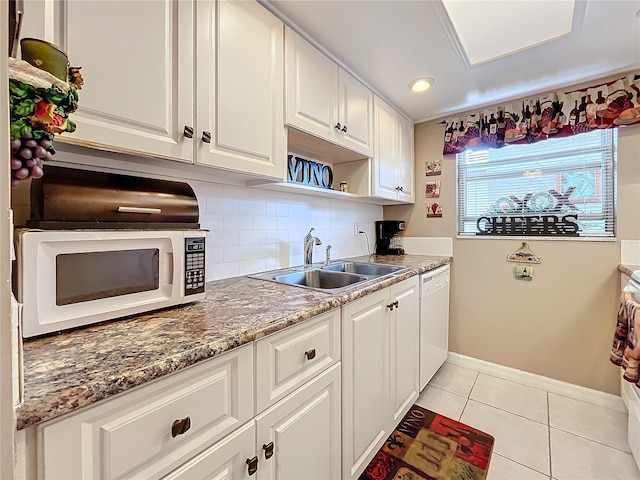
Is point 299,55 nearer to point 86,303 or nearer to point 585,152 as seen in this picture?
point 86,303

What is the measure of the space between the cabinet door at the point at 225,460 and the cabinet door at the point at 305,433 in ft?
0.14

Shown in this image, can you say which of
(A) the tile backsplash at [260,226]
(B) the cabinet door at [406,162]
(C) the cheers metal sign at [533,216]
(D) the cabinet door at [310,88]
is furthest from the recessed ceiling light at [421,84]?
(C) the cheers metal sign at [533,216]

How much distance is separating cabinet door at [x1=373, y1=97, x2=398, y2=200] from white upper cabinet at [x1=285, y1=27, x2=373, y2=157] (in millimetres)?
112

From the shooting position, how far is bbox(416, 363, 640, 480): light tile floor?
1.46m

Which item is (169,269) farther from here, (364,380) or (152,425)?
(364,380)

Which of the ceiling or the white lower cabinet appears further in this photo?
the ceiling

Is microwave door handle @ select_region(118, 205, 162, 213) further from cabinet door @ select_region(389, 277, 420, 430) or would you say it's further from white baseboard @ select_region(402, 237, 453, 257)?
white baseboard @ select_region(402, 237, 453, 257)

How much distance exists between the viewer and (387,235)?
2.74 m

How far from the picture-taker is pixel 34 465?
0.48m

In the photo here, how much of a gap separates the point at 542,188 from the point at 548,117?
1.66 feet

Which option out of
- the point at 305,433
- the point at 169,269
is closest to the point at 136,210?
the point at 169,269

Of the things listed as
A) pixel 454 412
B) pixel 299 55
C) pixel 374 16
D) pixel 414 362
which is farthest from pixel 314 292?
pixel 454 412

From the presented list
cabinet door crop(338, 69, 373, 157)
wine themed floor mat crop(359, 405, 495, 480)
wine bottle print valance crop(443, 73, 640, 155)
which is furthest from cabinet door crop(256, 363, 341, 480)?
wine bottle print valance crop(443, 73, 640, 155)

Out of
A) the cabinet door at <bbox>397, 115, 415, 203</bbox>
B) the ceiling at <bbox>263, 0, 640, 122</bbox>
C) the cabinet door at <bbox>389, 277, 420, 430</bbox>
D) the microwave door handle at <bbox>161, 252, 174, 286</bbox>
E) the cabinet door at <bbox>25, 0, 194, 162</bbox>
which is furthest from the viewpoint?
the cabinet door at <bbox>397, 115, 415, 203</bbox>
